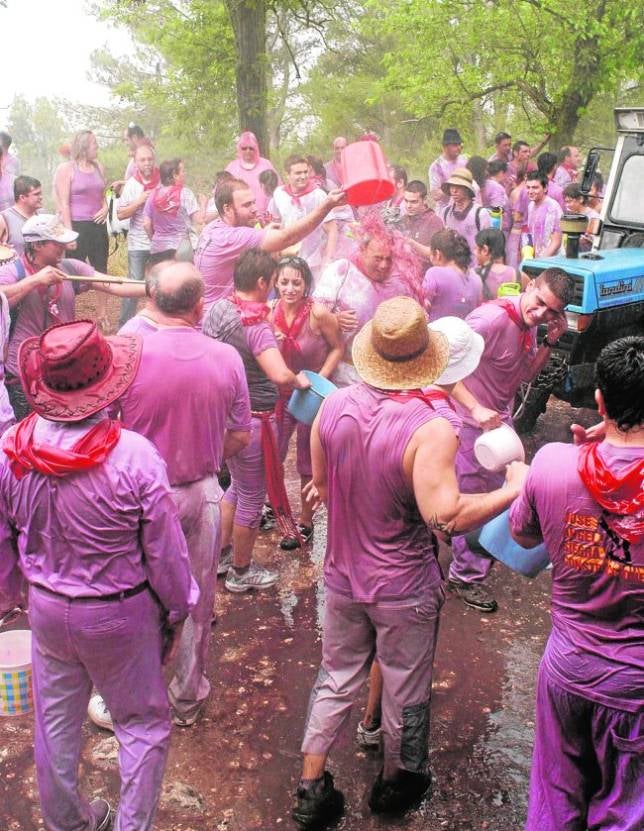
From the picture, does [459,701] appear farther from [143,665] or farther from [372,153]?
[372,153]

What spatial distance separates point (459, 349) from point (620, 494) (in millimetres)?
1839

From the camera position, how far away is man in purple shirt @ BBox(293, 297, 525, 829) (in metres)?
2.90

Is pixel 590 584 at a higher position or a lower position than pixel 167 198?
lower

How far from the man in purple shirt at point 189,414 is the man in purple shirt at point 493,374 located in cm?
156

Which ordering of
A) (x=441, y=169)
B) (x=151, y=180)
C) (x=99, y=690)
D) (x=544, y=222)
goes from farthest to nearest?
(x=441, y=169)
(x=151, y=180)
(x=544, y=222)
(x=99, y=690)

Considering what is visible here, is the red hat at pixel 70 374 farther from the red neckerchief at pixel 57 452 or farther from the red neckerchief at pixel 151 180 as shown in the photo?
the red neckerchief at pixel 151 180

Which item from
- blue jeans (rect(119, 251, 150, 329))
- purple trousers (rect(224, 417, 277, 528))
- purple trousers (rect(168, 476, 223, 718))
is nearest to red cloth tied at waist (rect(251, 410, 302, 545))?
purple trousers (rect(224, 417, 277, 528))

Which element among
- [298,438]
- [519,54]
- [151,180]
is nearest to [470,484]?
[298,438]

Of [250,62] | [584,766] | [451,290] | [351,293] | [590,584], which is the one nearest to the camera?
[590,584]

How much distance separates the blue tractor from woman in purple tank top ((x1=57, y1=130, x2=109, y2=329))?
5.20m

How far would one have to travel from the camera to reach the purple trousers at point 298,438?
542 cm

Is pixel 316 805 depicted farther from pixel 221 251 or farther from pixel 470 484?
pixel 221 251

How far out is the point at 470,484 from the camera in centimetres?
491

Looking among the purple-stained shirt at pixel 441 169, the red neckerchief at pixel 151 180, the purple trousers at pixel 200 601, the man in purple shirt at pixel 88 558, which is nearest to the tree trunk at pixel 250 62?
the purple-stained shirt at pixel 441 169
